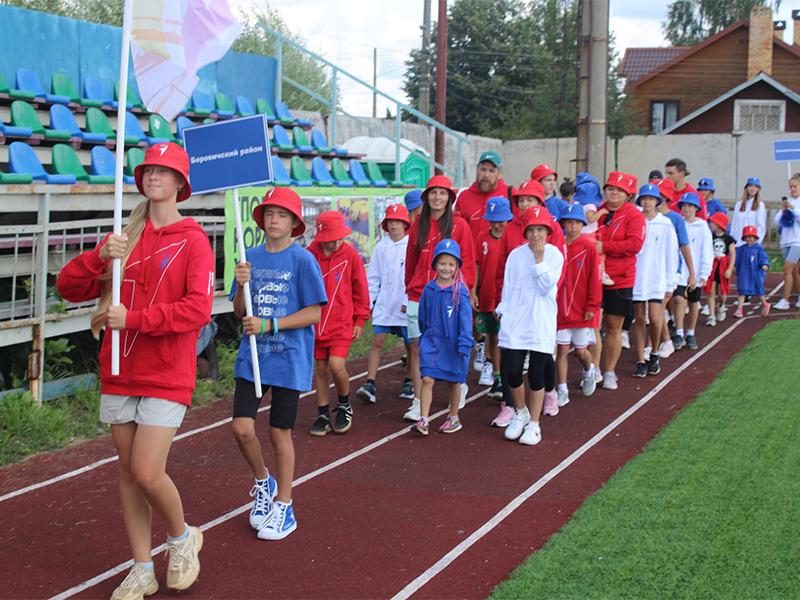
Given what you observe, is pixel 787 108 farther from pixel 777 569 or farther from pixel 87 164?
pixel 777 569

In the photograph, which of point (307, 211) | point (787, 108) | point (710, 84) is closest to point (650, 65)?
point (710, 84)

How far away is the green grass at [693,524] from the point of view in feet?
13.1

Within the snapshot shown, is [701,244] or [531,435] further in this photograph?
[701,244]

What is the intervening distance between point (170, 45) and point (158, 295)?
139cm

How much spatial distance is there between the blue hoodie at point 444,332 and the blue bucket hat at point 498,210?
105cm

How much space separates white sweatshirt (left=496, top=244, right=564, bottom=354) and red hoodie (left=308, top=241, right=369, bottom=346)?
1.24 m

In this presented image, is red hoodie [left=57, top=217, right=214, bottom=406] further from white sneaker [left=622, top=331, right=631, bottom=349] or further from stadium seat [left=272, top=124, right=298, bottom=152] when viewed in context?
stadium seat [left=272, top=124, right=298, bottom=152]

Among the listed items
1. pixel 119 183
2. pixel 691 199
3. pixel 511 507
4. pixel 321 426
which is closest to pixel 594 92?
pixel 691 199

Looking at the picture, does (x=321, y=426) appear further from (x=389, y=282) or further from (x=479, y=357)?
(x=479, y=357)

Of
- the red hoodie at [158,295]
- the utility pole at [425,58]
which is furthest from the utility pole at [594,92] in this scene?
the utility pole at [425,58]

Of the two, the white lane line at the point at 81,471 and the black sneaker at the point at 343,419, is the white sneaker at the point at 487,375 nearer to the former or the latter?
the black sneaker at the point at 343,419

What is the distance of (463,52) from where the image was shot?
5262cm

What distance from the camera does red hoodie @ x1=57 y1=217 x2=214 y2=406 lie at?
12.2 ft

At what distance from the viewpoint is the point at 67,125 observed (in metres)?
10.5
